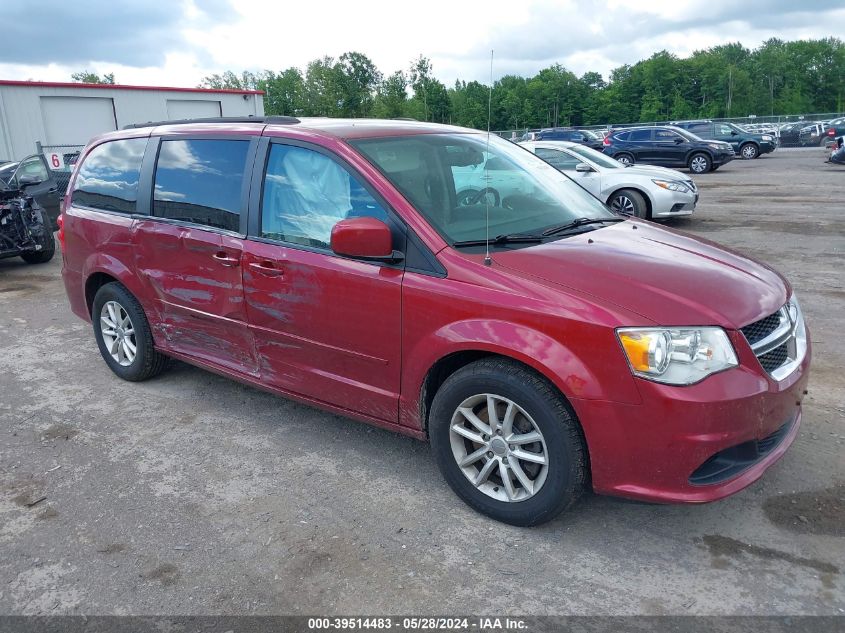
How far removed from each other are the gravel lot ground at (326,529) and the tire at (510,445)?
15cm

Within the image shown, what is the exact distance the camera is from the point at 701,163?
23.9 metres

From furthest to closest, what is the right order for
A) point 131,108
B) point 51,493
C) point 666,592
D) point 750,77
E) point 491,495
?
1. point 750,77
2. point 131,108
3. point 51,493
4. point 491,495
5. point 666,592

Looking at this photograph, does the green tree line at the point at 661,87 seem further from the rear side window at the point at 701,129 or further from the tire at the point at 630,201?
the tire at the point at 630,201

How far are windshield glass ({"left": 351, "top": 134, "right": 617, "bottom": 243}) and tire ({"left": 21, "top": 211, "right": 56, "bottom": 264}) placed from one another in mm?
8462

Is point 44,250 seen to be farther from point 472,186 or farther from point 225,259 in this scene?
point 472,186

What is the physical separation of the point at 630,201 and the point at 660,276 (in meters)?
9.19

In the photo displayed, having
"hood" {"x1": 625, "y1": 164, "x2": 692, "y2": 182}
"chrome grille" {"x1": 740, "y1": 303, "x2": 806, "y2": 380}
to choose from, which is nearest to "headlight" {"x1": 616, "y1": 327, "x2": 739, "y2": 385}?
"chrome grille" {"x1": 740, "y1": 303, "x2": 806, "y2": 380}

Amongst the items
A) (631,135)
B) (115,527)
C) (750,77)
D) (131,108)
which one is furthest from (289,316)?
(750,77)

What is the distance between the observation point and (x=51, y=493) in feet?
12.1

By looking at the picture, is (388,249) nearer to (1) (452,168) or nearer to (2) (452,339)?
(2) (452,339)

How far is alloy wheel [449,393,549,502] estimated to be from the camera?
10.2ft

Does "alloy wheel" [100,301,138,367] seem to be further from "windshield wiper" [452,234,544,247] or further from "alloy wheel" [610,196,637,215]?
"alloy wheel" [610,196,637,215]

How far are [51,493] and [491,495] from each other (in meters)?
2.32

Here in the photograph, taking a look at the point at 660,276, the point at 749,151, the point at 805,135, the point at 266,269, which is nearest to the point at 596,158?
the point at 266,269
